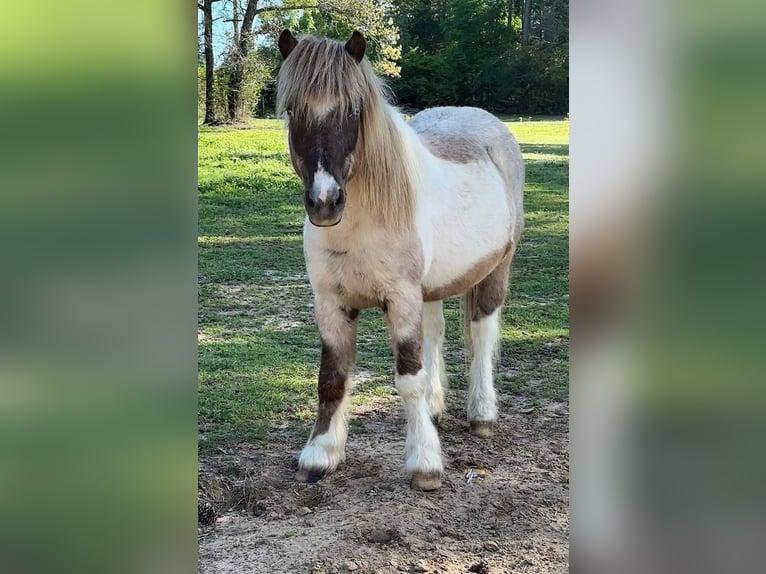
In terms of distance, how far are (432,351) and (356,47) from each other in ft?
5.65

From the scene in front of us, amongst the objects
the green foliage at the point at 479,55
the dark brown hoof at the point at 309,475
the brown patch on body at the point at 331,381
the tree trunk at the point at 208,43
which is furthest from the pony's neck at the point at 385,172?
the tree trunk at the point at 208,43

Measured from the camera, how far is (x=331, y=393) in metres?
3.19

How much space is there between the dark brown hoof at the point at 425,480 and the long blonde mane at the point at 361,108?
1.06 meters

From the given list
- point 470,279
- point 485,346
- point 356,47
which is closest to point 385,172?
point 356,47

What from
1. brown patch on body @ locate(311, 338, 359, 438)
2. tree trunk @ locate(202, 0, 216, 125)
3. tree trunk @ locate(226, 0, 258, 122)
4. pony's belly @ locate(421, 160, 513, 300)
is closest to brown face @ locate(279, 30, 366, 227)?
pony's belly @ locate(421, 160, 513, 300)

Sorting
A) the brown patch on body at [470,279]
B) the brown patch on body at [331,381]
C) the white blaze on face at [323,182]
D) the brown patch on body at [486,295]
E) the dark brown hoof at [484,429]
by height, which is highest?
the white blaze on face at [323,182]

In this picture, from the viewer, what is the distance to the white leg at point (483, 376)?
12.0ft

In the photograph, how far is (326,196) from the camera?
2.44 m

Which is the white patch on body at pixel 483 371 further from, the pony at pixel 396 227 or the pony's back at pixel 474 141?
the pony's back at pixel 474 141

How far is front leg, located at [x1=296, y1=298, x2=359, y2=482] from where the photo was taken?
3100mm
